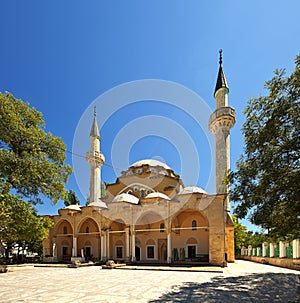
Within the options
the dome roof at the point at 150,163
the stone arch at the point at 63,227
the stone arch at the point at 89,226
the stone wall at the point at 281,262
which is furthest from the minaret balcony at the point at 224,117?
the stone arch at the point at 63,227

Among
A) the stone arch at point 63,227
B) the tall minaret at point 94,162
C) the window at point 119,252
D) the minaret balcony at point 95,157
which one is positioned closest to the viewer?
the window at point 119,252

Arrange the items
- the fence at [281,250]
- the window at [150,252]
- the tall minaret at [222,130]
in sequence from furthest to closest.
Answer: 1. the window at [150,252]
2. the tall minaret at [222,130]
3. the fence at [281,250]

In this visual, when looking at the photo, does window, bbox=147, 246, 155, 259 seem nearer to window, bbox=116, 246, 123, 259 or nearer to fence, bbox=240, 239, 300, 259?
window, bbox=116, 246, 123, 259

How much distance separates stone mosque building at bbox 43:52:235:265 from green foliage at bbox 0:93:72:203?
808 cm

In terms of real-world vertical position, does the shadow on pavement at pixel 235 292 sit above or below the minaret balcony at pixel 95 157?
below

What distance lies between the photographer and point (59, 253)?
2662 centimetres

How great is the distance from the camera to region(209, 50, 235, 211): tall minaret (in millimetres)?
22000

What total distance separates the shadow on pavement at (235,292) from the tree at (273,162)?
206 centimetres

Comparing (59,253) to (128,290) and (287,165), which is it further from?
(287,165)

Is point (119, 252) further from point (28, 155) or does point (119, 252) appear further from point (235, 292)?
point (235, 292)

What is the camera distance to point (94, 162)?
1112 inches

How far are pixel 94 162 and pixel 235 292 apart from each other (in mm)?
21827

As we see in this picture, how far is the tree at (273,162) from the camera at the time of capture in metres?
8.08

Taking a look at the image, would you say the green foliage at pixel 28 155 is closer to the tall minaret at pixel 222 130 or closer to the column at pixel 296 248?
the tall minaret at pixel 222 130
